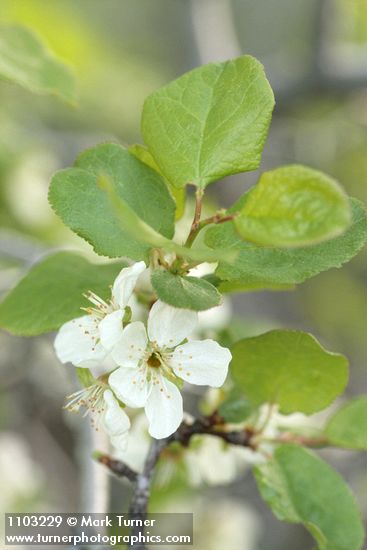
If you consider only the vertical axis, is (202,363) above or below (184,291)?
below

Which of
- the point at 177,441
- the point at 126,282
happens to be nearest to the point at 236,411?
the point at 177,441

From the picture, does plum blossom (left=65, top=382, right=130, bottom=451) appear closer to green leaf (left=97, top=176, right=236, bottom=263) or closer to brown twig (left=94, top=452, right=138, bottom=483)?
brown twig (left=94, top=452, right=138, bottom=483)

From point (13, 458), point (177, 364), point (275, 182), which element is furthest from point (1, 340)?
point (275, 182)

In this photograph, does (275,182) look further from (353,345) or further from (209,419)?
(353,345)

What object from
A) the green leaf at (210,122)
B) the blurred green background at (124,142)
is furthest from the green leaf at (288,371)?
the blurred green background at (124,142)

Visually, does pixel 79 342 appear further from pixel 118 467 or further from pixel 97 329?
pixel 118 467

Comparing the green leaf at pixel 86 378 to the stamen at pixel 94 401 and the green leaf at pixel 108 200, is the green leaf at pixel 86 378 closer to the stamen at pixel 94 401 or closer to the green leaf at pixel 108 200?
the stamen at pixel 94 401

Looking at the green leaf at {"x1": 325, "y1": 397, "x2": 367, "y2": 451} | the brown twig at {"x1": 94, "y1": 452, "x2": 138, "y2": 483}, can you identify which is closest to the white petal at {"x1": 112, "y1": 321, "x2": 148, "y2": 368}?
the brown twig at {"x1": 94, "y1": 452, "x2": 138, "y2": 483}
